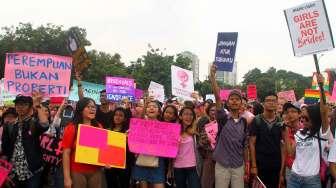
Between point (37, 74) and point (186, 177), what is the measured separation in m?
2.89

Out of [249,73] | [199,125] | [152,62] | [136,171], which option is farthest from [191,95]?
[249,73]

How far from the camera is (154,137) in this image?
734 cm

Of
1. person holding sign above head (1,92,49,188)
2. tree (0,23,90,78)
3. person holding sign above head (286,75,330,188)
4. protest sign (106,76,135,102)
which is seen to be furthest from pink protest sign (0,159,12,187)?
tree (0,23,90,78)

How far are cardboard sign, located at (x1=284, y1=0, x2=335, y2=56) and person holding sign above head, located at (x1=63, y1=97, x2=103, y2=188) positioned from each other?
295 cm

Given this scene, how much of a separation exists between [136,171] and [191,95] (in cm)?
638

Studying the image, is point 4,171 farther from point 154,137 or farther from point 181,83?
point 181,83

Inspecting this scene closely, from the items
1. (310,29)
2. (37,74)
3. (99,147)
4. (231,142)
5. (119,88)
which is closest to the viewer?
(99,147)

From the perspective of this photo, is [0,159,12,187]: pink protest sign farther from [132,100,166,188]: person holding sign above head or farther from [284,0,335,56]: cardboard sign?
[284,0,335,56]: cardboard sign

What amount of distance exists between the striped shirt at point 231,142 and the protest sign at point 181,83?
259 inches

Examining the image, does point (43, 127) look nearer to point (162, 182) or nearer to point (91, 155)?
point (91, 155)

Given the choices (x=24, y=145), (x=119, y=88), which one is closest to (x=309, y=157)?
(x=24, y=145)

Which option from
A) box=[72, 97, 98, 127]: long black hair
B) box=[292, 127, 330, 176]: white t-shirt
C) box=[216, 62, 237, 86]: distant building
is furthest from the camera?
box=[216, 62, 237, 86]: distant building

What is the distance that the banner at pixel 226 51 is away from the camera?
865 centimetres

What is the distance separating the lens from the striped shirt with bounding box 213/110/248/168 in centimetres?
677
